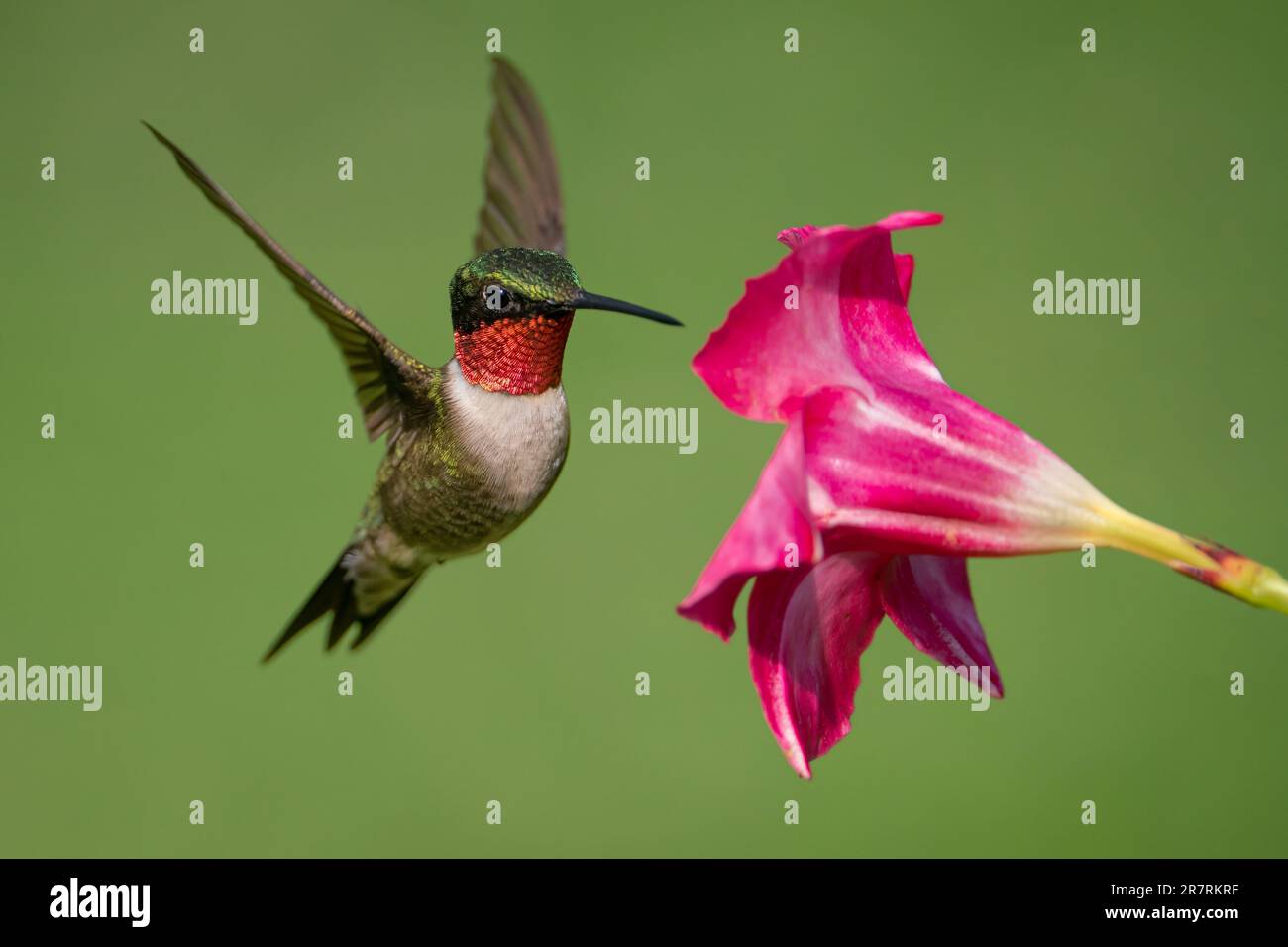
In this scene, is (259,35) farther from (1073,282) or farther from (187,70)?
(1073,282)

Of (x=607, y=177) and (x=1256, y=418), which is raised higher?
(x=607, y=177)

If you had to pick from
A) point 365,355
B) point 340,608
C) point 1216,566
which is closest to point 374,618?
point 340,608

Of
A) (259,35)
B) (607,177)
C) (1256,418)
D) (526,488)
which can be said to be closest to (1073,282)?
(1256,418)

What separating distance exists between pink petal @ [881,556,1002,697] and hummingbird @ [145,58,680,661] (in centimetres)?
28

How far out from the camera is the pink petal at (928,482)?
0.96 m

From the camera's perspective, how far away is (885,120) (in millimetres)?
4516

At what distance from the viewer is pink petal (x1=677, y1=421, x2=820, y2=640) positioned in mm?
810

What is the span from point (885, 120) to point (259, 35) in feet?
6.71

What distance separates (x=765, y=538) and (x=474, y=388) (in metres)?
0.49

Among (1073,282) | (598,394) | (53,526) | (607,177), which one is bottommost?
(53,526)

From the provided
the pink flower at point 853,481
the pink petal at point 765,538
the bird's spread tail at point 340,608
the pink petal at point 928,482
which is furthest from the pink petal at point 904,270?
the bird's spread tail at point 340,608

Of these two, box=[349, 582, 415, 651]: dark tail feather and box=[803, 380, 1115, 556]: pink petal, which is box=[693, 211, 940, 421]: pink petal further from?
box=[349, 582, 415, 651]: dark tail feather

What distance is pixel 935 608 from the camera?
43.9 inches

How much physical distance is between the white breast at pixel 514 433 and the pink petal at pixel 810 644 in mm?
274
